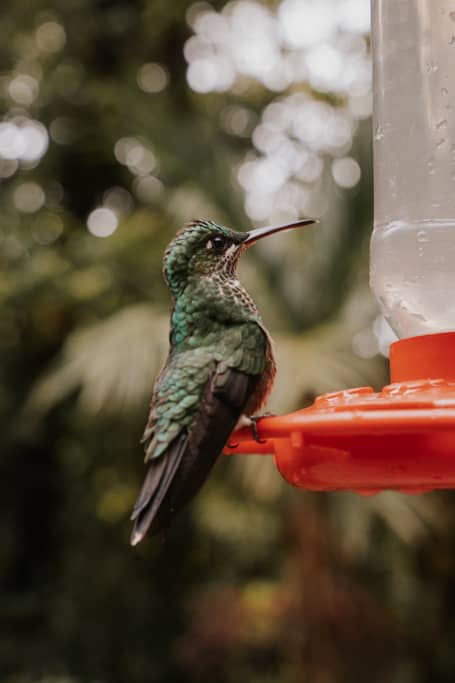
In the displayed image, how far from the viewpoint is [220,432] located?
1.93m

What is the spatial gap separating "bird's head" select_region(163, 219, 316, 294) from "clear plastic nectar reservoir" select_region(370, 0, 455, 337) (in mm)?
496

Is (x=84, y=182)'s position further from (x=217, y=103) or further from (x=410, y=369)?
(x=410, y=369)

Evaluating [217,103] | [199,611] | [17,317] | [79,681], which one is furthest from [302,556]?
[217,103]

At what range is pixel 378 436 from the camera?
1691 mm

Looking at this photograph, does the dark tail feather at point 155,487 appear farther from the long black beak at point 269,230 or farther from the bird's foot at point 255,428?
the long black beak at point 269,230

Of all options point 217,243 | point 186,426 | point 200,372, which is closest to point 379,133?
point 217,243

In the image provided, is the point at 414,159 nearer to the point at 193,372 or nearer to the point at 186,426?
the point at 193,372

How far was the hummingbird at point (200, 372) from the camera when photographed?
185 centimetres

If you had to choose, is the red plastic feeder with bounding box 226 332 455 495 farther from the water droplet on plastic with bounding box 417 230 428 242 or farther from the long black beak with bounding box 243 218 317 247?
the water droplet on plastic with bounding box 417 230 428 242

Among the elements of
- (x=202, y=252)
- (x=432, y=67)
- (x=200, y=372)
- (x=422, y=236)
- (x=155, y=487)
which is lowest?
(x=155, y=487)

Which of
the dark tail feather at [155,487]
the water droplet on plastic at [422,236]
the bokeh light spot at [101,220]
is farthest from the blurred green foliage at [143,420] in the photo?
the dark tail feather at [155,487]

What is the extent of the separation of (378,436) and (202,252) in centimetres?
76

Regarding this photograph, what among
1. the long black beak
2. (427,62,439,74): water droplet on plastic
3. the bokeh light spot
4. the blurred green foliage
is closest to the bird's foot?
the long black beak

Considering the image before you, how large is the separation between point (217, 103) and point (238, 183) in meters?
3.33
